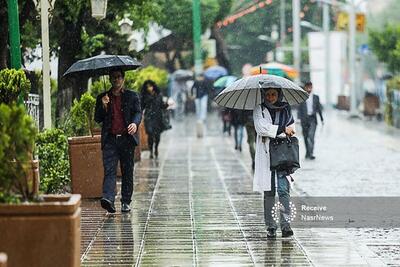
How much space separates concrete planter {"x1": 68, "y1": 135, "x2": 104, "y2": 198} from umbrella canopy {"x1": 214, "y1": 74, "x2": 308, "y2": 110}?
3.30 meters

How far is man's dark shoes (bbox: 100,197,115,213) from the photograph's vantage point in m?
13.3

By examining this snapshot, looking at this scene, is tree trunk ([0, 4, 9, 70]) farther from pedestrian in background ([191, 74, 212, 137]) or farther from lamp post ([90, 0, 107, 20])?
pedestrian in background ([191, 74, 212, 137])

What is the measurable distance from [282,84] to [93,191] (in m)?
4.60

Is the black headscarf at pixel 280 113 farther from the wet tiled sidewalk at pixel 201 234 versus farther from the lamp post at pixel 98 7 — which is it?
the lamp post at pixel 98 7

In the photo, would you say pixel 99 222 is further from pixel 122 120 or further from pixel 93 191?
pixel 93 191

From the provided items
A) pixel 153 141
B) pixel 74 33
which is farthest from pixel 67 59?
pixel 153 141

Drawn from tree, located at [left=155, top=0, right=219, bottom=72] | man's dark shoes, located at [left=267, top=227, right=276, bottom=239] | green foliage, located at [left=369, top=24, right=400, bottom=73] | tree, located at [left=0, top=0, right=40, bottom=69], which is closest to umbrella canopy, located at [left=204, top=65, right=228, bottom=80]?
tree, located at [left=155, top=0, right=219, bottom=72]

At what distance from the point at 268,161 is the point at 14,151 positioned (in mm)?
4336

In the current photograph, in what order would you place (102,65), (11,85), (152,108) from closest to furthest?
(11,85), (102,65), (152,108)

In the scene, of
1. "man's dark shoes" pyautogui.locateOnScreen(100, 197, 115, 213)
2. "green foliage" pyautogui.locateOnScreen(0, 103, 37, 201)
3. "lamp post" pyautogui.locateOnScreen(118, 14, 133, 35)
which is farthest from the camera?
"lamp post" pyautogui.locateOnScreen(118, 14, 133, 35)

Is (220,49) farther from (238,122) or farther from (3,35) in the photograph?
(3,35)

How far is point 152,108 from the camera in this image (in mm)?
23781

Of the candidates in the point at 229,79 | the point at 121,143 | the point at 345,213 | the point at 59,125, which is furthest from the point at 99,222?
the point at 229,79

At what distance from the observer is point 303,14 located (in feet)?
237
